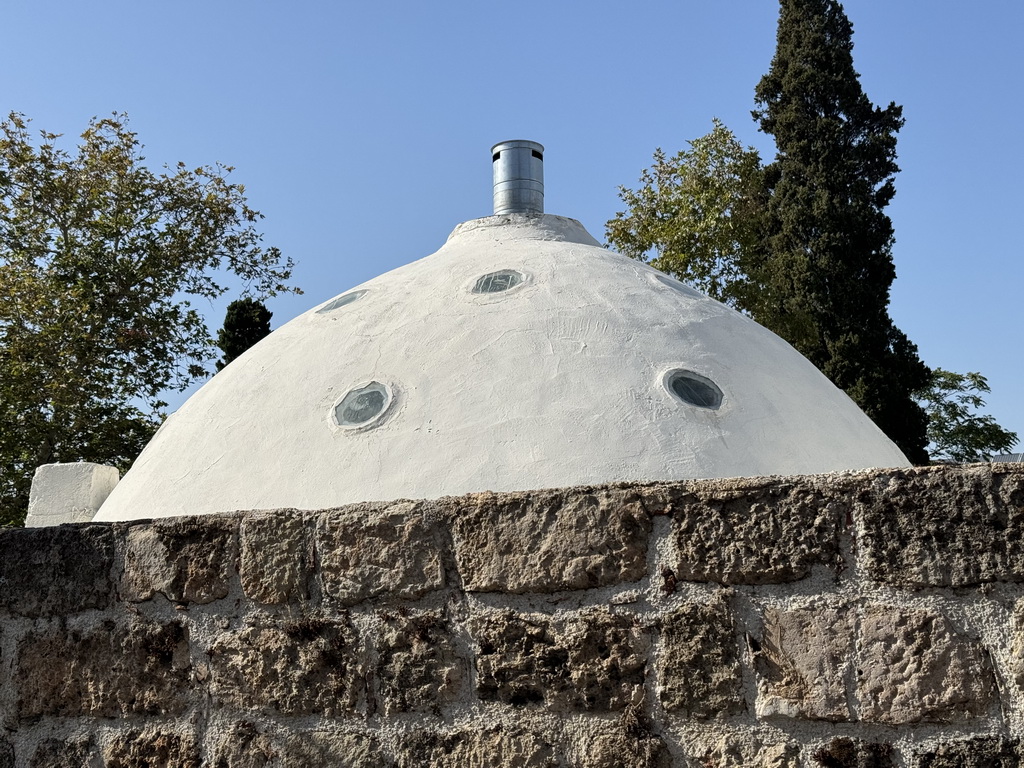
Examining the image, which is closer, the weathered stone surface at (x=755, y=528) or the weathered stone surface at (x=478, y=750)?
the weathered stone surface at (x=755, y=528)

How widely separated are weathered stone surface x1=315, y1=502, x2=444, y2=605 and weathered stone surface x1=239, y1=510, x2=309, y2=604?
5cm

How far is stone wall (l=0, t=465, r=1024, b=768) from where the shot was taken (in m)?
1.74

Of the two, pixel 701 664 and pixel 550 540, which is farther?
pixel 550 540

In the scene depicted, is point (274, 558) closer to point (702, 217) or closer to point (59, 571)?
point (59, 571)

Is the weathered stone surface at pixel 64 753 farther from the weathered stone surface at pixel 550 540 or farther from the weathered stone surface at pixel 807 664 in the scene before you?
the weathered stone surface at pixel 807 664

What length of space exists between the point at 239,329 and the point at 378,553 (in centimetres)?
1444

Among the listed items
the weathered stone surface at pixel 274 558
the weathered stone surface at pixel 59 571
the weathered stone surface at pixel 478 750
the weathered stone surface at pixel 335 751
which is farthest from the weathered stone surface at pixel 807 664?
the weathered stone surface at pixel 59 571

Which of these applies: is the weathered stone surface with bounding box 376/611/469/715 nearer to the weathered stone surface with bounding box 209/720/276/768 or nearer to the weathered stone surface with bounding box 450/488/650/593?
the weathered stone surface with bounding box 450/488/650/593

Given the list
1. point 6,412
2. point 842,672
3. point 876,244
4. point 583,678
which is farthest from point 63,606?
point 876,244

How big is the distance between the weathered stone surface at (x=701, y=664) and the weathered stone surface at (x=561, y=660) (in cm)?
5

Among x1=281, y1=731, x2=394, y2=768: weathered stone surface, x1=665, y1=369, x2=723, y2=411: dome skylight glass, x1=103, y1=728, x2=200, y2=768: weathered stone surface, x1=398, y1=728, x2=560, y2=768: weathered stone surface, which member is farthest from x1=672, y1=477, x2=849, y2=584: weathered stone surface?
x1=665, y1=369, x2=723, y2=411: dome skylight glass

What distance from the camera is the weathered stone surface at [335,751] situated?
79.2 inches

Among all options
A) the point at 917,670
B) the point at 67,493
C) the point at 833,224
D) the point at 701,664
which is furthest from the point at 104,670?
the point at 833,224

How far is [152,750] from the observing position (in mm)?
2152
